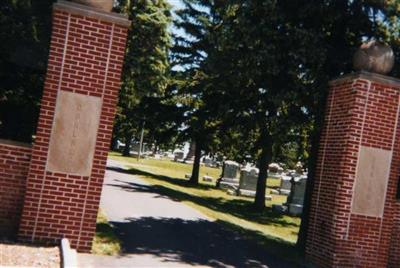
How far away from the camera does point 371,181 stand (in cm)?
948

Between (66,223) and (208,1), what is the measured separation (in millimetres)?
24356

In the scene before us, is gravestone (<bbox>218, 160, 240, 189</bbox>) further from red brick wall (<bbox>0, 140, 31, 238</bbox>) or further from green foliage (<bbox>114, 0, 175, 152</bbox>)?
red brick wall (<bbox>0, 140, 31, 238</bbox>)

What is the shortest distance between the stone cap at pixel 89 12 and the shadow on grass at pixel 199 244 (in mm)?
4465

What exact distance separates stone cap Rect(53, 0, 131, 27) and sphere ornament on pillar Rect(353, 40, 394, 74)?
5101 millimetres

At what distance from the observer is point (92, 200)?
8.01 metres

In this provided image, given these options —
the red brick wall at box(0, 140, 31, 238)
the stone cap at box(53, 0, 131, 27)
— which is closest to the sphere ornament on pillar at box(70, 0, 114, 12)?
the stone cap at box(53, 0, 131, 27)

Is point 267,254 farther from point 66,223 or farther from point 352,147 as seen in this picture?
point 66,223

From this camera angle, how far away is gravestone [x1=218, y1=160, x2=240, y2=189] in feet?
103

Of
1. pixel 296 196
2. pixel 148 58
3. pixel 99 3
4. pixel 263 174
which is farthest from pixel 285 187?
pixel 99 3

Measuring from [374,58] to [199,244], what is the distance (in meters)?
5.77

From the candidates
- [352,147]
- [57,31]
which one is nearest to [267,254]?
[352,147]

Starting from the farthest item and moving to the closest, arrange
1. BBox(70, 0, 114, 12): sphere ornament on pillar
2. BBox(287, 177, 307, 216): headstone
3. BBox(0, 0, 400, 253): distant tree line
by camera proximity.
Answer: BBox(287, 177, 307, 216): headstone
BBox(0, 0, 400, 253): distant tree line
BBox(70, 0, 114, 12): sphere ornament on pillar

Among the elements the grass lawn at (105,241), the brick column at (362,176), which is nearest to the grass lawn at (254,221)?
the brick column at (362,176)

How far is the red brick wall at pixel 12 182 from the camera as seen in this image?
26.0 feet
